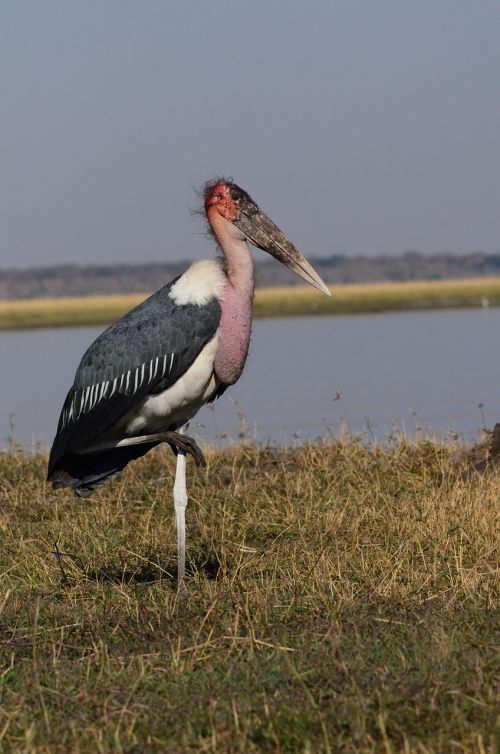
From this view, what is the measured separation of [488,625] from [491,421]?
8227 mm

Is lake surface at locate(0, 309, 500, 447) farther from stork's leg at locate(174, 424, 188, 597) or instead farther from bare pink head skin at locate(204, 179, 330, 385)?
bare pink head skin at locate(204, 179, 330, 385)

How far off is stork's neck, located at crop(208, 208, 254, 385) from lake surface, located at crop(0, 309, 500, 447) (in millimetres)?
3511

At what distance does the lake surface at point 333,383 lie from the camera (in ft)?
41.4

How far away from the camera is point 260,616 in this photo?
459 cm

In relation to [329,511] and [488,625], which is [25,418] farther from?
[488,625]

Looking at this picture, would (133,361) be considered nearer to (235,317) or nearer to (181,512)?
(235,317)

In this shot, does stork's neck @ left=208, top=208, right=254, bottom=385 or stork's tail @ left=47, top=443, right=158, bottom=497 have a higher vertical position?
stork's neck @ left=208, top=208, right=254, bottom=385

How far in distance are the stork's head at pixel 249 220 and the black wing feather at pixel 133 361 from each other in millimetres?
367

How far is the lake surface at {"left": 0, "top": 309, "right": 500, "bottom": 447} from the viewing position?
12.6 metres

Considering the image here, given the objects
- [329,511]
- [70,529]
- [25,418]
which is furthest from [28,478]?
[25,418]

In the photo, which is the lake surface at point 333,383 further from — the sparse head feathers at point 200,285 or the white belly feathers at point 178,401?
the sparse head feathers at point 200,285

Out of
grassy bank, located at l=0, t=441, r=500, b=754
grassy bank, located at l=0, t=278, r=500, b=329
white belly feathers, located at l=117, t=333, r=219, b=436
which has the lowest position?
grassy bank, located at l=0, t=441, r=500, b=754

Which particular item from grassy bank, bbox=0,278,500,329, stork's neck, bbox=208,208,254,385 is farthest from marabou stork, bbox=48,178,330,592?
grassy bank, bbox=0,278,500,329

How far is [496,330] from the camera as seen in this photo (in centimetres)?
2892
